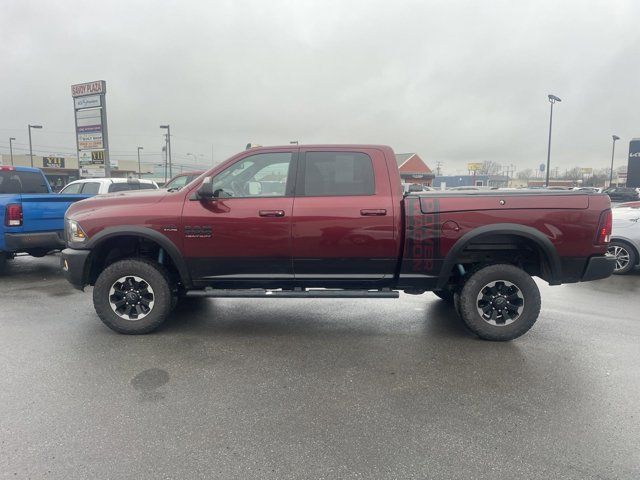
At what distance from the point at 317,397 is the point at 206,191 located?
224cm

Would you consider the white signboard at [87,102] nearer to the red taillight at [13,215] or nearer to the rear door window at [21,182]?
the rear door window at [21,182]

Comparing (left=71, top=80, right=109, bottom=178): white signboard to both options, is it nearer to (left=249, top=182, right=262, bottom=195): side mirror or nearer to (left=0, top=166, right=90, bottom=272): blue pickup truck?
(left=0, top=166, right=90, bottom=272): blue pickup truck

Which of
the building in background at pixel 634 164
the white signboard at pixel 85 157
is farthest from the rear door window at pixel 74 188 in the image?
the building in background at pixel 634 164

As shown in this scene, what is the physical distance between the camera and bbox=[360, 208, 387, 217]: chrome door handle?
4203mm

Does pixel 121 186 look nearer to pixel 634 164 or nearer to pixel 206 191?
pixel 206 191

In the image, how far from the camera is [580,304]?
580 centimetres

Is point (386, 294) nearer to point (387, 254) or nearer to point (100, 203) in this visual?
point (387, 254)

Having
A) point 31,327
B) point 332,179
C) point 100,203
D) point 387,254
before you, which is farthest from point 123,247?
point 387,254

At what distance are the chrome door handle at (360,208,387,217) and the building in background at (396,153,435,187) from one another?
45.5 metres

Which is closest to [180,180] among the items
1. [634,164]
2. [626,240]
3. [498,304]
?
[498,304]

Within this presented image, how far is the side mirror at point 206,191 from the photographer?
4.17m

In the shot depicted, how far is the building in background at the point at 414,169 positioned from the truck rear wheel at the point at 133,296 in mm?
45902

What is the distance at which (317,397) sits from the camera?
322 cm

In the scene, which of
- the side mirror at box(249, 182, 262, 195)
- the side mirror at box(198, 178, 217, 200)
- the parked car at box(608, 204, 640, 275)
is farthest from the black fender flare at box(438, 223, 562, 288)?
the parked car at box(608, 204, 640, 275)
